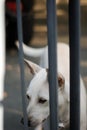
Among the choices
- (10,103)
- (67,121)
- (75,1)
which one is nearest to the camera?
(75,1)

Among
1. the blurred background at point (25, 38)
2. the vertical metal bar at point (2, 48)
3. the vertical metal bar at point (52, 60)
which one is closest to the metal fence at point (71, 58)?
the vertical metal bar at point (52, 60)

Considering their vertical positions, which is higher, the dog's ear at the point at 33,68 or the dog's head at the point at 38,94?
the dog's ear at the point at 33,68

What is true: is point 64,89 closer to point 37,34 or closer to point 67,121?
point 67,121

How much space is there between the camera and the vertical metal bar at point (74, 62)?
3.49ft

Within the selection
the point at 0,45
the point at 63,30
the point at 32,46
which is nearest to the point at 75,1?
the point at 63,30

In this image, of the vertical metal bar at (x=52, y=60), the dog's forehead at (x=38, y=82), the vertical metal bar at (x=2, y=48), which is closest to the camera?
the vertical metal bar at (x=52, y=60)

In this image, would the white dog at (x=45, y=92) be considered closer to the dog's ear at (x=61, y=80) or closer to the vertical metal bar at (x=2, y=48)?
the dog's ear at (x=61, y=80)

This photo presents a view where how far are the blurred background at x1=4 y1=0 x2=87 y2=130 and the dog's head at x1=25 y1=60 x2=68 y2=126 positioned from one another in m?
0.03

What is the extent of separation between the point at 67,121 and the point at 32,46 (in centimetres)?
33

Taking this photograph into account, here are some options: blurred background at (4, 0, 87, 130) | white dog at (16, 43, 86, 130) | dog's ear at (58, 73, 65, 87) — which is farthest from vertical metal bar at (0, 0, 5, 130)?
dog's ear at (58, 73, 65, 87)

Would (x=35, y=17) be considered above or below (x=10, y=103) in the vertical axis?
above

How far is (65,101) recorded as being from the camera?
1.25 meters

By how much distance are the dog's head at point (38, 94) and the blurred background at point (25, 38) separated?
34 mm

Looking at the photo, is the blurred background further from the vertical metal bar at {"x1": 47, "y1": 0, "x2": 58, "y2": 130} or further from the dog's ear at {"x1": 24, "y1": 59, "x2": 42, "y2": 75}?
the vertical metal bar at {"x1": 47, "y1": 0, "x2": 58, "y2": 130}
